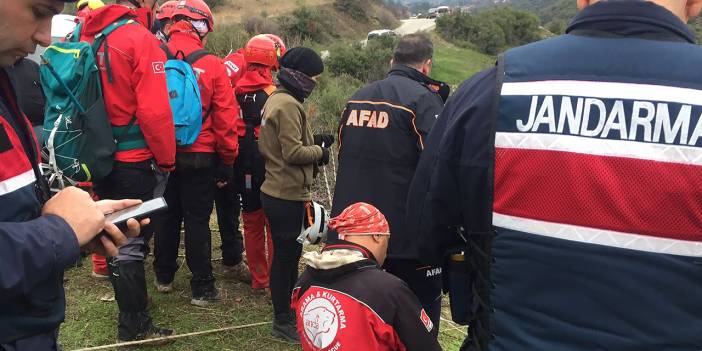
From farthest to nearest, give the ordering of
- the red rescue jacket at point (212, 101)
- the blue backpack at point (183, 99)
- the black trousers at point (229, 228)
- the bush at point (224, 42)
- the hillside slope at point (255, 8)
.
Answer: the hillside slope at point (255, 8) < the bush at point (224, 42) < the black trousers at point (229, 228) < the red rescue jacket at point (212, 101) < the blue backpack at point (183, 99)

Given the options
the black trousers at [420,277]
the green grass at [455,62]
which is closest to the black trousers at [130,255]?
the black trousers at [420,277]

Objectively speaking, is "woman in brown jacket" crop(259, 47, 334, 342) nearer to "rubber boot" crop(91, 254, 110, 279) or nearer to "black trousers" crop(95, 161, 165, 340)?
"black trousers" crop(95, 161, 165, 340)

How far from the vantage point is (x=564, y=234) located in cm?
159

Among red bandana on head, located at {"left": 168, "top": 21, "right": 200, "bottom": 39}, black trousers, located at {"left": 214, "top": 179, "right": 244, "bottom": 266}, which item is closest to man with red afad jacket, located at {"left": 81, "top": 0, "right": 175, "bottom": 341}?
red bandana on head, located at {"left": 168, "top": 21, "right": 200, "bottom": 39}

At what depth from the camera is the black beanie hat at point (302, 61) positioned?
Result: 4164 millimetres

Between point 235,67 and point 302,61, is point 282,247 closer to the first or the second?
point 302,61

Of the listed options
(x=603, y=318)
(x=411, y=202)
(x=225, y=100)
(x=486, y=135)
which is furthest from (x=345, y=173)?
(x=603, y=318)

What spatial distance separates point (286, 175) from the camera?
4.14 m

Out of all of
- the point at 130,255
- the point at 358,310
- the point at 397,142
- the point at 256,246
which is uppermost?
the point at 397,142

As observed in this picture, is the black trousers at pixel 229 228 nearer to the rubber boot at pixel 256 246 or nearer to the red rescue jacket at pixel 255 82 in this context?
the rubber boot at pixel 256 246

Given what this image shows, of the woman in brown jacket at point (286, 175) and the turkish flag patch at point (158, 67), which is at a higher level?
the turkish flag patch at point (158, 67)

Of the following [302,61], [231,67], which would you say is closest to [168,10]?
[231,67]

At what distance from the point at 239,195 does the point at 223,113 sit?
3.42 feet

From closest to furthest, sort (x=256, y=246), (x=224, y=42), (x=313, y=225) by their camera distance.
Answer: (x=313, y=225) < (x=256, y=246) < (x=224, y=42)
